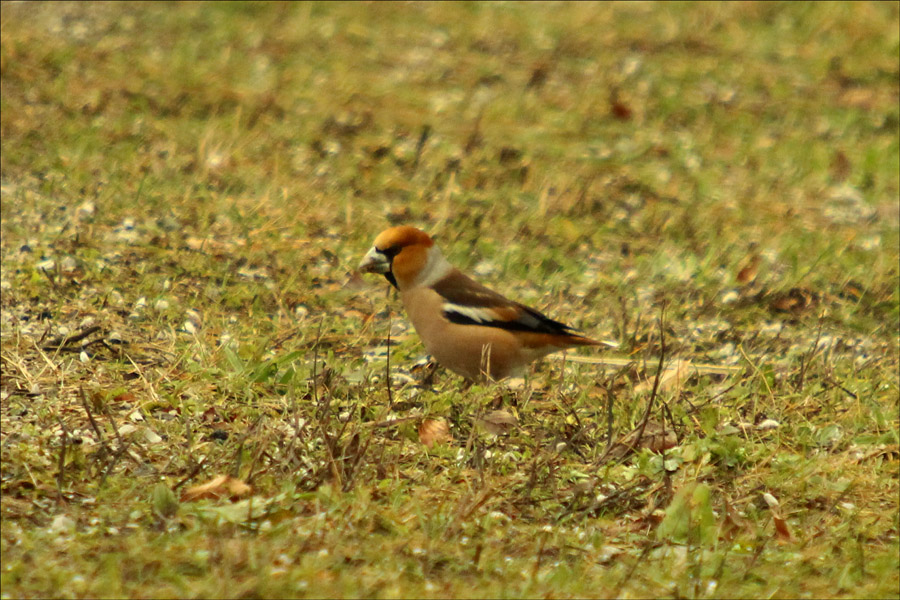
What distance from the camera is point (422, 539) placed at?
353 cm

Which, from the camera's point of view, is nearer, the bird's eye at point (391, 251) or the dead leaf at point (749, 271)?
the bird's eye at point (391, 251)

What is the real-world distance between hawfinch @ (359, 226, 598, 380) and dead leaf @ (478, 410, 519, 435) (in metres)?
0.34

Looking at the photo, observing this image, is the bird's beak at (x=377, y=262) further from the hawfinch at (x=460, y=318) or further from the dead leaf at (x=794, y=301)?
the dead leaf at (x=794, y=301)

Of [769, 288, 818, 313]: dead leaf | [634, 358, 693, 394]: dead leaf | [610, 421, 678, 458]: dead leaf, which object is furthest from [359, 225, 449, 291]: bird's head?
[769, 288, 818, 313]: dead leaf

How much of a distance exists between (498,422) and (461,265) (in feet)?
7.97

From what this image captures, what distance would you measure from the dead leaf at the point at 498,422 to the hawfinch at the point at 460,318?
0.34 metres

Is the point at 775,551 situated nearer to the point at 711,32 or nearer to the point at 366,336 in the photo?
the point at 366,336

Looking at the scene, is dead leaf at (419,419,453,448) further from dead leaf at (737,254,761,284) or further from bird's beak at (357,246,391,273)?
dead leaf at (737,254,761,284)

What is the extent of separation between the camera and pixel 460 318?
4961 millimetres

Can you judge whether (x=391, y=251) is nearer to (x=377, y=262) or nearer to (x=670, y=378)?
(x=377, y=262)

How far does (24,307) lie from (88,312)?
0.27 meters

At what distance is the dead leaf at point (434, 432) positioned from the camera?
427cm

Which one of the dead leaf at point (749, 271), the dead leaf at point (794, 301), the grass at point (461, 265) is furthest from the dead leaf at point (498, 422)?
the dead leaf at point (749, 271)

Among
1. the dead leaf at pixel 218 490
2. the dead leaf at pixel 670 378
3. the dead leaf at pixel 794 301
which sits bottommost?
the dead leaf at pixel 794 301
